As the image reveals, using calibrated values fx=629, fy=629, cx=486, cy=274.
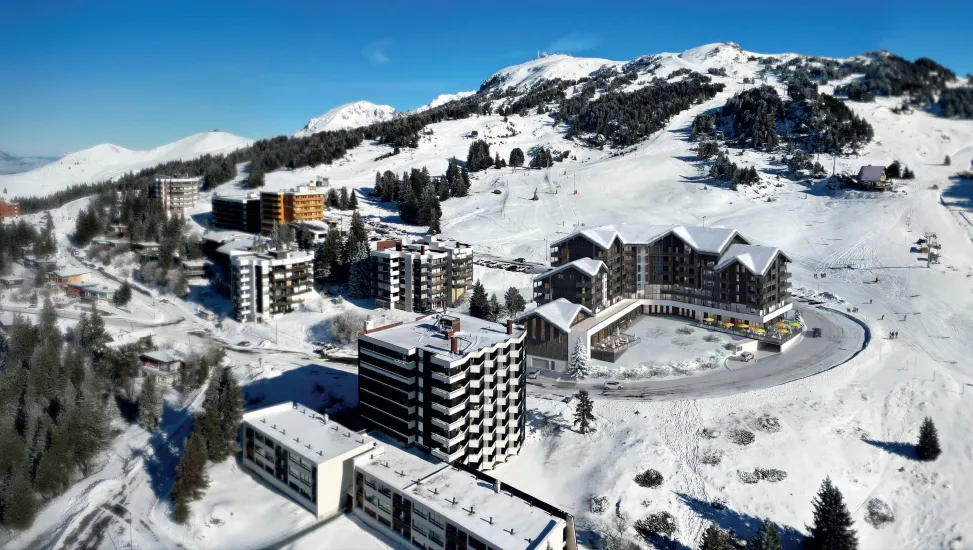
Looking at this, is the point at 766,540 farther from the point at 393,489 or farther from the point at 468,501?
the point at 393,489

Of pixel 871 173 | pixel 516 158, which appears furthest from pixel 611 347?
pixel 516 158

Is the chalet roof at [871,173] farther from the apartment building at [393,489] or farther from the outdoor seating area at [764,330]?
the apartment building at [393,489]

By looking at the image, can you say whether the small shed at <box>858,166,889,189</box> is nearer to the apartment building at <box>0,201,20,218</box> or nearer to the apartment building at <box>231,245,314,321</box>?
the apartment building at <box>231,245,314,321</box>

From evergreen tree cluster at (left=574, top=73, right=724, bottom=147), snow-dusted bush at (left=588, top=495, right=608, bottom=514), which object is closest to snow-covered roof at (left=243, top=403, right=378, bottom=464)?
snow-dusted bush at (left=588, top=495, right=608, bottom=514)

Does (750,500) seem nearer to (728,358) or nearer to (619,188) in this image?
(728,358)

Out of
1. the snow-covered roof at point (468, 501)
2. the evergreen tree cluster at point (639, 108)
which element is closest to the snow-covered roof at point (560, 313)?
the snow-covered roof at point (468, 501)

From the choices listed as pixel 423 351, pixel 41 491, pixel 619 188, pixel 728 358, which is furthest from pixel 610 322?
pixel 619 188
